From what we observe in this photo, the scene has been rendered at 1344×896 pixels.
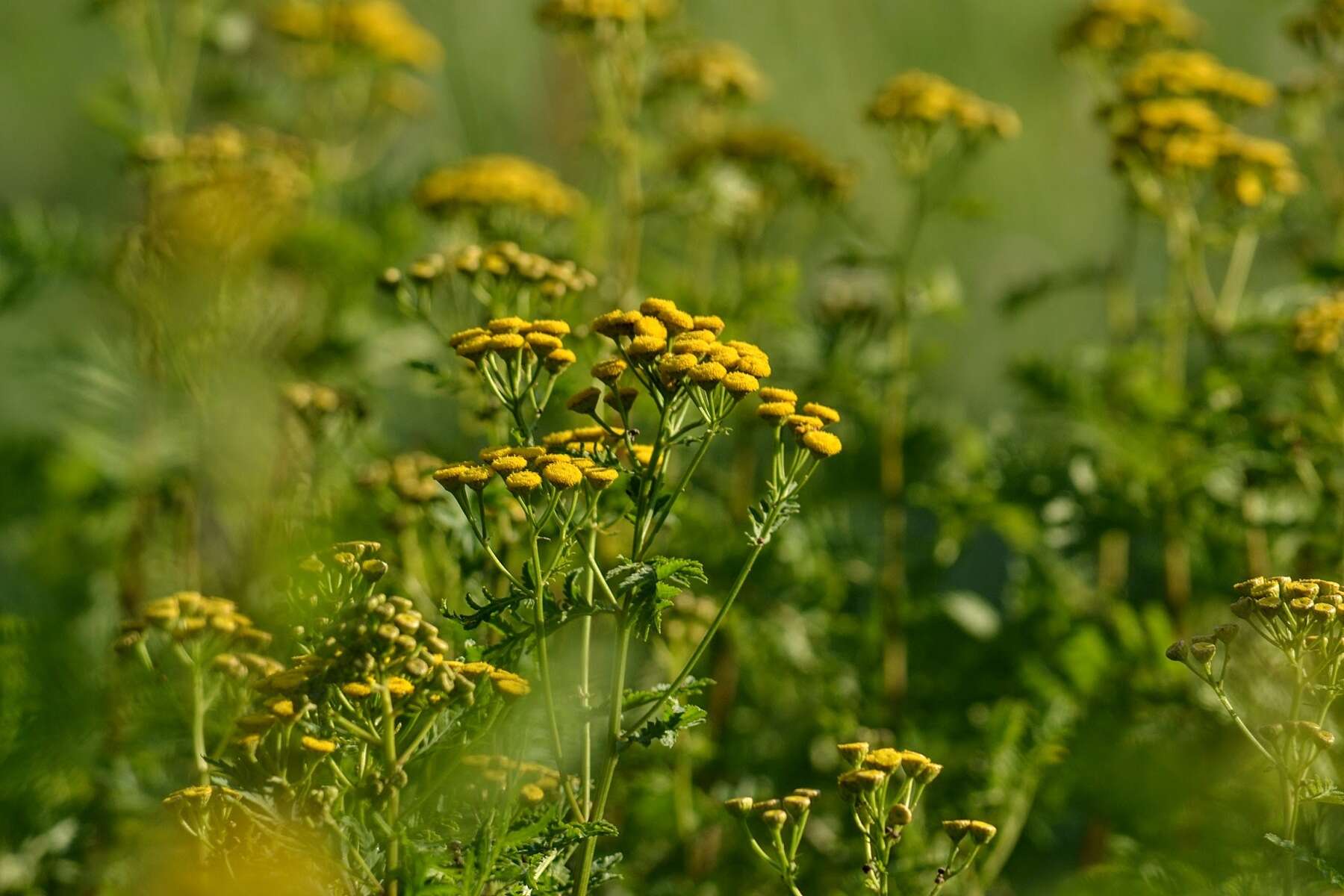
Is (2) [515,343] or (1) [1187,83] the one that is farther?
(1) [1187,83]

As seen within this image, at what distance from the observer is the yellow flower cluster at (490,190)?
339 centimetres

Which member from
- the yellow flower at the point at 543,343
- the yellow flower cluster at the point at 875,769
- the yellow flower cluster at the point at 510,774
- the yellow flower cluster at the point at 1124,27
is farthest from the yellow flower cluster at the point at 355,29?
the yellow flower cluster at the point at 875,769

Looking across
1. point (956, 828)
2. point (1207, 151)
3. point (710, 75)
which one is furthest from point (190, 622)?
point (1207, 151)

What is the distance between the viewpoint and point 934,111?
11.1 feet

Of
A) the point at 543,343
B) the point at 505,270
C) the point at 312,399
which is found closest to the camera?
the point at 543,343

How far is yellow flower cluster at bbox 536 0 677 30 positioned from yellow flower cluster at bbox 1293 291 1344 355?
5.42 feet

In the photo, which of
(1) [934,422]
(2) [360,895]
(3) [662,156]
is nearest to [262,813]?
(2) [360,895]

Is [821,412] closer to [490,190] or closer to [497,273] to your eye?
[497,273]

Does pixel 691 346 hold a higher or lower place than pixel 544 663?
higher

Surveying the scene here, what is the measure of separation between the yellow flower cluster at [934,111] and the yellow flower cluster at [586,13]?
61 cm

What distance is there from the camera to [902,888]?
2350 mm

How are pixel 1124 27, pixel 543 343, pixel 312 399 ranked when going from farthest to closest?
pixel 1124 27, pixel 312 399, pixel 543 343

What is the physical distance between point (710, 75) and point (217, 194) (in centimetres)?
128

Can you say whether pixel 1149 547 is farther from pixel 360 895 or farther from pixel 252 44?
pixel 252 44
